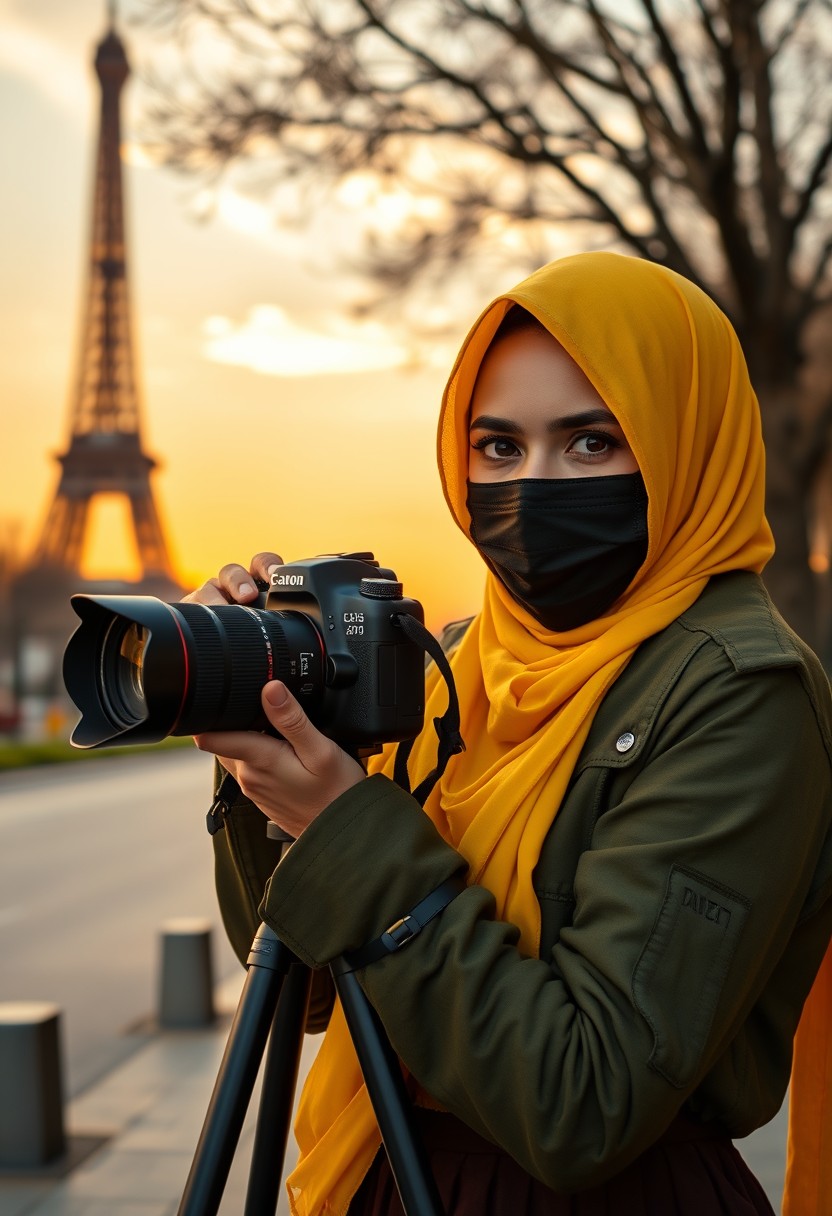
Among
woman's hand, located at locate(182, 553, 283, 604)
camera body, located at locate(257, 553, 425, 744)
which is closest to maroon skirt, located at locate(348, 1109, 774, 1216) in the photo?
camera body, located at locate(257, 553, 425, 744)

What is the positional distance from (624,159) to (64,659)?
8.42 meters

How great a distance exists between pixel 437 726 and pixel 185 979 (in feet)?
14.9

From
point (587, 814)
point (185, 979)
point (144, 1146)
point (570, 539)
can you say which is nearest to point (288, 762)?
point (587, 814)

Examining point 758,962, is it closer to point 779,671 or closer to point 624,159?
point 779,671

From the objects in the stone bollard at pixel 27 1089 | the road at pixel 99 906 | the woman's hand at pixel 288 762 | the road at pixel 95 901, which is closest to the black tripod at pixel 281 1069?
the woman's hand at pixel 288 762

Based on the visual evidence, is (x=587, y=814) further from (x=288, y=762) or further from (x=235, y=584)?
(x=235, y=584)

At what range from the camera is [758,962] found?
150 cm

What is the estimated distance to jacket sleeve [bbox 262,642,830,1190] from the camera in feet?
4.73

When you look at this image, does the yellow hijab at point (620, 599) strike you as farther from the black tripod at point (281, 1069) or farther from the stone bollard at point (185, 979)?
the stone bollard at point (185, 979)

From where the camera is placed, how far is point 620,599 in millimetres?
1830

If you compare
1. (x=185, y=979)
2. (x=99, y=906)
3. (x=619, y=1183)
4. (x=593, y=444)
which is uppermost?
(x=593, y=444)

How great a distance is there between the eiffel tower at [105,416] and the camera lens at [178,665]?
32.8 m

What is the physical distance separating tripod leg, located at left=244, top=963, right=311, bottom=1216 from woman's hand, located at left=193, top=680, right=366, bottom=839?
26cm

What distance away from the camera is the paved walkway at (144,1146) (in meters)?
4.01
